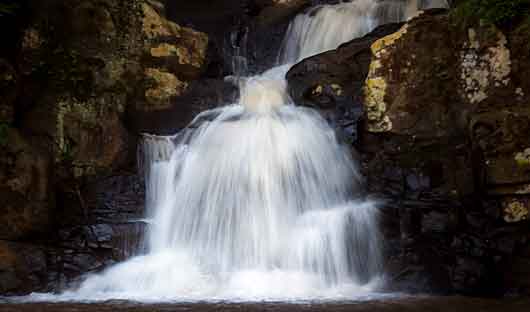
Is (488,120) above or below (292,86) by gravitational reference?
below

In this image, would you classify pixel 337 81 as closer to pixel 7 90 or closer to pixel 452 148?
pixel 452 148

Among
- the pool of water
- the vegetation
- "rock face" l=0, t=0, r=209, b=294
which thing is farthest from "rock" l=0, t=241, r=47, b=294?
the vegetation

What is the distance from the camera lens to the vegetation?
6.89 metres

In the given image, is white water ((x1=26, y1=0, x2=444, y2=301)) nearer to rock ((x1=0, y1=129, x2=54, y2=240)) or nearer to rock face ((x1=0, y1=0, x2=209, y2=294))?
rock face ((x1=0, y1=0, x2=209, y2=294))

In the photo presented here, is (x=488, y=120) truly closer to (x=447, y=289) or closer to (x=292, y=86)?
(x=447, y=289)

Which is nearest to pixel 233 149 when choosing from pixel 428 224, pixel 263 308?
pixel 428 224

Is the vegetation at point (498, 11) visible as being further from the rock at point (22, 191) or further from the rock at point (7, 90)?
the rock at point (7, 90)

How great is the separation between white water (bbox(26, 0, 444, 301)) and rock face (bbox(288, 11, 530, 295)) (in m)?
0.45

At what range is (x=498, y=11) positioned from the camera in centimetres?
699

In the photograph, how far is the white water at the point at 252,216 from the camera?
20.7 ft

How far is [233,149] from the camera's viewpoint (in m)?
8.47

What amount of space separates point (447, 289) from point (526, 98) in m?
2.75

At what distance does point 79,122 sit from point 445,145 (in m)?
5.77

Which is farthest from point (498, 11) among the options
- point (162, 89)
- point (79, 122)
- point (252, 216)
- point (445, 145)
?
point (79, 122)
